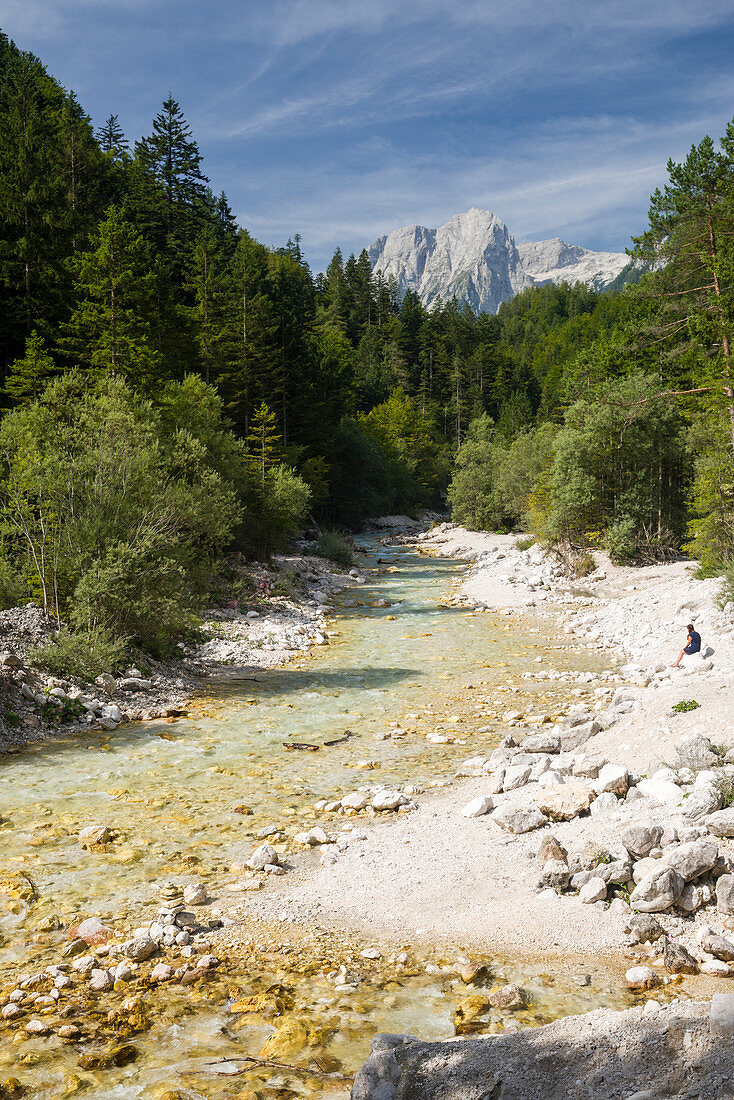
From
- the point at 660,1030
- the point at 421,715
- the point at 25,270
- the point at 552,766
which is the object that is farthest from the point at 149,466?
the point at 25,270

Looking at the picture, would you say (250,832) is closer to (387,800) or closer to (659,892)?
(387,800)

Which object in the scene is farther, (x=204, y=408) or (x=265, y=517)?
(x=265, y=517)

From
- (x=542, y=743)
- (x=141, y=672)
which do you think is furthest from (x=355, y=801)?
(x=141, y=672)

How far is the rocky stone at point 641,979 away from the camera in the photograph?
5.20 meters

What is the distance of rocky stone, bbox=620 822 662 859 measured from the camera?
6637 millimetres

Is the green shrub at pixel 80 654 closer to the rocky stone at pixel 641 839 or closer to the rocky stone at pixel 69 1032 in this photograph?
the rocky stone at pixel 69 1032

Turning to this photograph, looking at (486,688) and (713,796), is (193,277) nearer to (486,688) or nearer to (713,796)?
(486,688)

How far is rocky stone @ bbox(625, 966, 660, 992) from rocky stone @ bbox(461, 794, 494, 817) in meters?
3.20

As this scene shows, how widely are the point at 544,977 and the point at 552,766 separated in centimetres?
422

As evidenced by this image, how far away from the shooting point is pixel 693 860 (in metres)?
6.07

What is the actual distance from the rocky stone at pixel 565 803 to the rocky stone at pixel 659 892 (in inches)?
71.4

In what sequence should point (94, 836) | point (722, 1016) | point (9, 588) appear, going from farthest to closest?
point (9, 588) < point (94, 836) < point (722, 1016)

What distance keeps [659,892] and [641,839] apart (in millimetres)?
748

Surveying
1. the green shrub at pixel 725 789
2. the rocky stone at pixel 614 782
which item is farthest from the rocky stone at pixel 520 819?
the green shrub at pixel 725 789
